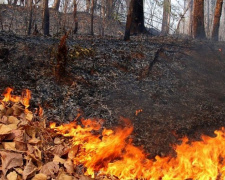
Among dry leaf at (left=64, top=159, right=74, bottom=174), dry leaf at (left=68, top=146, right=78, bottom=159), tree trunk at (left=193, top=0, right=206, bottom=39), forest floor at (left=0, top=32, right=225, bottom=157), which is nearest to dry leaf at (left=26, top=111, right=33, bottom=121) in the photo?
forest floor at (left=0, top=32, right=225, bottom=157)

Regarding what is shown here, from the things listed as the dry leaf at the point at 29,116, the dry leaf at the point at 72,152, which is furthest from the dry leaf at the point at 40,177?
the dry leaf at the point at 29,116

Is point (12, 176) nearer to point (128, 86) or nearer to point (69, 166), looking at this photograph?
point (69, 166)

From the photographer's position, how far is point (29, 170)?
10.2 ft

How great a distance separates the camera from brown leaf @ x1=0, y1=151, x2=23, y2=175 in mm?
3031

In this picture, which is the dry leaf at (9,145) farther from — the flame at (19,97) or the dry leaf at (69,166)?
the flame at (19,97)

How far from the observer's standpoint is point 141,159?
388cm

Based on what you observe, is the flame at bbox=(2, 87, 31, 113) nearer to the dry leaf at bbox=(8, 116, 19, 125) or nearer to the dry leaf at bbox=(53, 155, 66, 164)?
the dry leaf at bbox=(8, 116, 19, 125)

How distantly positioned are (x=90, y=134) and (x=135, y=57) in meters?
3.32

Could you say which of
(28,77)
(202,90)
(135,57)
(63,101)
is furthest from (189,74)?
(28,77)

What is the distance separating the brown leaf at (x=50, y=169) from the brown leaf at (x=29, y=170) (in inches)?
4.3

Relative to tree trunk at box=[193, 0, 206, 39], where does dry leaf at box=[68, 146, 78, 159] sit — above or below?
below

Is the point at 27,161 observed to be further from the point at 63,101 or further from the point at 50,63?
the point at 50,63

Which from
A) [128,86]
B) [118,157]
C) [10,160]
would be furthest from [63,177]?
[128,86]

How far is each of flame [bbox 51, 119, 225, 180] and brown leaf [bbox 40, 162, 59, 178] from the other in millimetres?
376
